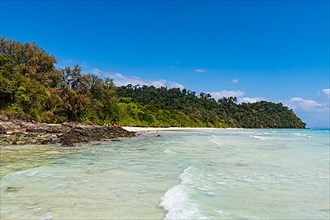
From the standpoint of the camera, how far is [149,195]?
28.2 ft

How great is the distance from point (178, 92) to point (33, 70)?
86604mm

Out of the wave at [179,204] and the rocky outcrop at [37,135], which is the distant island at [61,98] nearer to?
the rocky outcrop at [37,135]

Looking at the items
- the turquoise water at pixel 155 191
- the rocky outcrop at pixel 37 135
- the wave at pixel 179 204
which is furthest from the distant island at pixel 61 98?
the wave at pixel 179 204

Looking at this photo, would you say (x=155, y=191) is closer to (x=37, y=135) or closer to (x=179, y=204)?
(x=179, y=204)

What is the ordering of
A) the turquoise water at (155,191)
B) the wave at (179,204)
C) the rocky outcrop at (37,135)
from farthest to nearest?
the rocky outcrop at (37,135) < the turquoise water at (155,191) < the wave at (179,204)

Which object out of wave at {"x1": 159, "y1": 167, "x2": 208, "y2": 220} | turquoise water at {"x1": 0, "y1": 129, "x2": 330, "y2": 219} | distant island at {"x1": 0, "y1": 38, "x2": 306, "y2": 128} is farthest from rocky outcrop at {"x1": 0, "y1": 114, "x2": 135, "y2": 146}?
wave at {"x1": 159, "y1": 167, "x2": 208, "y2": 220}

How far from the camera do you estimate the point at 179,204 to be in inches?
305

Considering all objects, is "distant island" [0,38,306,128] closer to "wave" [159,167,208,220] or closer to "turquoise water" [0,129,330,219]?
"turquoise water" [0,129,330,219]

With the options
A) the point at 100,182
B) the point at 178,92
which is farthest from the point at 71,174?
the point at 178,92

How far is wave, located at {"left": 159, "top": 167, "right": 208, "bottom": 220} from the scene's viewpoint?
6.92 metres

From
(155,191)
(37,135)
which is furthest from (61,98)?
(155,191)

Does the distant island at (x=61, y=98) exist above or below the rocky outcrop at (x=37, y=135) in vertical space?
above

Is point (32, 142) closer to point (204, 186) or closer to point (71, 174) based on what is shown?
point (71, 174)

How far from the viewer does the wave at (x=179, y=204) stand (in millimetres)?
6918
